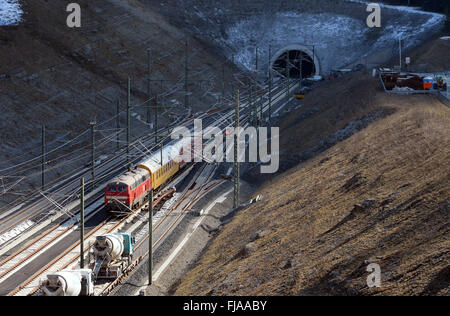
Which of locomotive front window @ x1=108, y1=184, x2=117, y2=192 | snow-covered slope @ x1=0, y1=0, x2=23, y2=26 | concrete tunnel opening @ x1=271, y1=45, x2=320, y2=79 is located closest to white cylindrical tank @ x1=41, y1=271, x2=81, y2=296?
locomotive front window @ x1=108, y1=184, x2=117, y2=192

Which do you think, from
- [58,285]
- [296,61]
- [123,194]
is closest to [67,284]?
[58,285]

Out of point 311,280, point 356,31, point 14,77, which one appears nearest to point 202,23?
point 356,31

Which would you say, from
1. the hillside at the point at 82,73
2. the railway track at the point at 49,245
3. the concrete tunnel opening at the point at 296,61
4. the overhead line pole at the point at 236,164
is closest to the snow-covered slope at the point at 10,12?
the hillside at the point at 82,73

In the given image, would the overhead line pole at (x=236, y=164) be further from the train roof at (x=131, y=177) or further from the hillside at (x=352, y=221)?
the train roof at (x=131, y=177)

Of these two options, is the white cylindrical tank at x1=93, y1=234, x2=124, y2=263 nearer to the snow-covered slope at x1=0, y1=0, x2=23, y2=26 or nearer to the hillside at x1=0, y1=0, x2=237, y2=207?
the hillside at x1=0, y1=0, x2=237, y2=207
